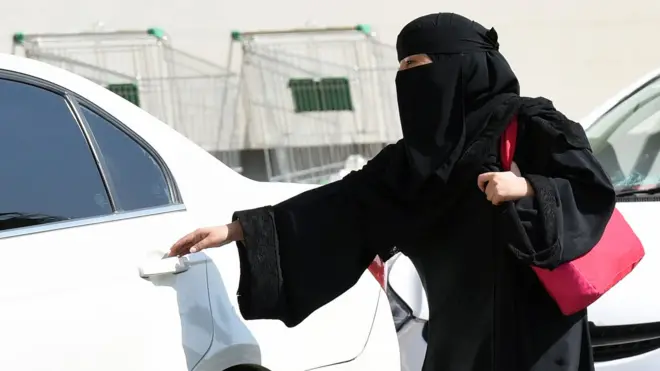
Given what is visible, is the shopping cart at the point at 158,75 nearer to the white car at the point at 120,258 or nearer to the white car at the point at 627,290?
the white car at the point at 627,290

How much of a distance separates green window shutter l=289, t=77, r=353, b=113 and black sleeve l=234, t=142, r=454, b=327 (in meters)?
5.58

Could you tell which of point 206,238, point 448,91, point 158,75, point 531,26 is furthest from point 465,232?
point 531,26

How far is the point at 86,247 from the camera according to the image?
2463mm

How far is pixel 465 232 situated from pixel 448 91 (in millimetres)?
345

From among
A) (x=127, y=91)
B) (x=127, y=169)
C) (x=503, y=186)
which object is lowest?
(x=503, y=186)

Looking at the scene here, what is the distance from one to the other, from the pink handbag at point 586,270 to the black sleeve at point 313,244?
0.96ft

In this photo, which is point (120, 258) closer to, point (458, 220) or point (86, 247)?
point (86, 247)

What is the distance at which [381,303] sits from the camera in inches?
120

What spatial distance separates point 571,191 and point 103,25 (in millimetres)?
6465

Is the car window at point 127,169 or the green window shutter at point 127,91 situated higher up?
the green window shutter at point 127,91

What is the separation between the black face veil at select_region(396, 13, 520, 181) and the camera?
91.7 inches

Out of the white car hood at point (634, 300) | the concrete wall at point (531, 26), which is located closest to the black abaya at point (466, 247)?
the white car hood at point (634, 300)

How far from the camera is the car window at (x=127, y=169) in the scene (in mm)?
2658

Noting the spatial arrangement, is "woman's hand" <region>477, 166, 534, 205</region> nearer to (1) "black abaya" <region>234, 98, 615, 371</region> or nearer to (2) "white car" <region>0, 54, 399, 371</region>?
(1) "black abaya" <region>234, 98, 615, 371</region>
